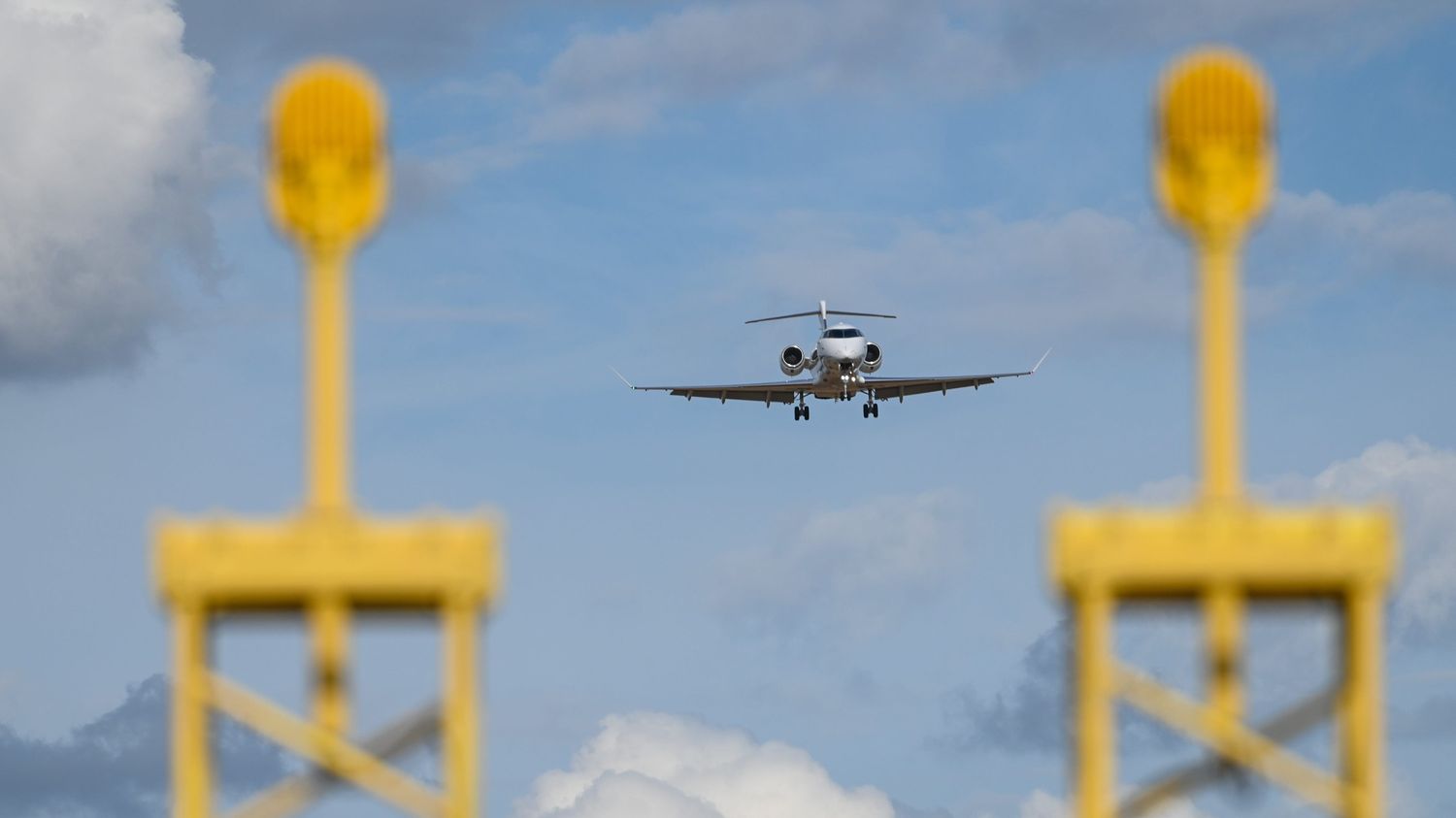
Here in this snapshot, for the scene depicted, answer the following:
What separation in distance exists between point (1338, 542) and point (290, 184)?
21017 millimetres

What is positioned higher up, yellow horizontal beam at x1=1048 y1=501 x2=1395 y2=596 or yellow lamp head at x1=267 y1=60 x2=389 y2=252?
yellow lamp head at x1=267 y1=60 x2=389 y2=252

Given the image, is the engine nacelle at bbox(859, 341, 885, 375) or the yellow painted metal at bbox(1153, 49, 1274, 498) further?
the engine nacelle at bbox(859, 341, 885, 375)

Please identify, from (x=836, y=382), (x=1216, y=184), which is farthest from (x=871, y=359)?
(x=1216, y=184)

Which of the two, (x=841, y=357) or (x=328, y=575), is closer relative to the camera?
(x=328, y=575)

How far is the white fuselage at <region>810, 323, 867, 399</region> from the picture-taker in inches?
6260

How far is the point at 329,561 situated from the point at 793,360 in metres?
110

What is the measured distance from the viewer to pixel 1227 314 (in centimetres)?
6178

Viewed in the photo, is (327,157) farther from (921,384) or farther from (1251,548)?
(921,384)

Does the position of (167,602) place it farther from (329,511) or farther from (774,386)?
(774,386)

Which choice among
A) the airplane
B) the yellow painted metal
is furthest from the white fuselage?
the yellow painted metal

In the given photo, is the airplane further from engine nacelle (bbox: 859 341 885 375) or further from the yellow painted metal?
the yellow painted metal

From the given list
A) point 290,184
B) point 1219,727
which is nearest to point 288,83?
point 290,184

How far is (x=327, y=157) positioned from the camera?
6006cm

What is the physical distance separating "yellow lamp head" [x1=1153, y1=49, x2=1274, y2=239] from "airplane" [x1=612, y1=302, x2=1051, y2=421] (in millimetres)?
97716
